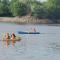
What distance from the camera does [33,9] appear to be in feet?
Answer: 388

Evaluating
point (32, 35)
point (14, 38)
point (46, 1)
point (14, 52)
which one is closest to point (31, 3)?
point (46, 1)

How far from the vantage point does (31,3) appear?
396 feet

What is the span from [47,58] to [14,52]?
4.83 m

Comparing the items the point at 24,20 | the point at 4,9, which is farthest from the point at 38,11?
the point at 4,9

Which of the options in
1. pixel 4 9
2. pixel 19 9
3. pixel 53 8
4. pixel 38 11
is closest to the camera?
pixel 38 11

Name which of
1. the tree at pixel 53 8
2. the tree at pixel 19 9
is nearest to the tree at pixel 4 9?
the tree at pixel 19 9

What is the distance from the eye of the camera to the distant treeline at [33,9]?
118 meters

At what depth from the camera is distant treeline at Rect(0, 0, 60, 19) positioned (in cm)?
11775

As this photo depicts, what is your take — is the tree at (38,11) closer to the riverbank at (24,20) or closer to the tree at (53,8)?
the riverbank at (24,20)

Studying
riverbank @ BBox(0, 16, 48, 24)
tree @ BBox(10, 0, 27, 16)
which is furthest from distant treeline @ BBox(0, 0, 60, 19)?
riverbank @ BBox(0, 16, 48, 24)

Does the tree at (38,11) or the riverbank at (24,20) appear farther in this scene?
the tree at (38,11)

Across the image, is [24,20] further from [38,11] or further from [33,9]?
[38,11]

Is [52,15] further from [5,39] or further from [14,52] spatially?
[14,52]

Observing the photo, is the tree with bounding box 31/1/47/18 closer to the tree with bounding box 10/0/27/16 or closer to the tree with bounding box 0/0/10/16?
the tree with bounding box 10/0/27/16
